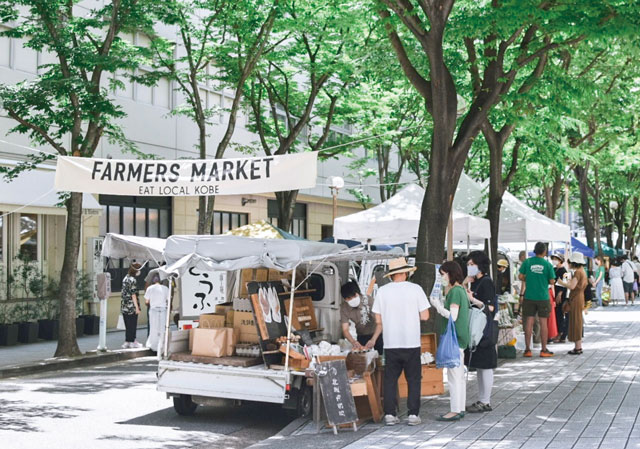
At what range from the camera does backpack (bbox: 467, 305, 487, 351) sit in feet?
33.8

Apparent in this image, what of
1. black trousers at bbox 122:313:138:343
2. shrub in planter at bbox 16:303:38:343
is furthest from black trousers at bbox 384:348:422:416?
shrub in planter at bbox 16:303:38:343

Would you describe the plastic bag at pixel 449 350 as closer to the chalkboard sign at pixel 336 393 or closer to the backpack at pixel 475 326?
the backpack at pixel 475 326

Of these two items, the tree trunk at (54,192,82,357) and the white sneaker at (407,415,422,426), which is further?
the tree trunk at (54,192,82,357)

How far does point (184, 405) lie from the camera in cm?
1130

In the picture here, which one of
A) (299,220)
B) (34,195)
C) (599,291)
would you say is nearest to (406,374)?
(34,195)

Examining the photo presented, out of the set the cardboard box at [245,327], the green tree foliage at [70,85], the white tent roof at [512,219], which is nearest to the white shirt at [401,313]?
the cardboard box at [245,327]

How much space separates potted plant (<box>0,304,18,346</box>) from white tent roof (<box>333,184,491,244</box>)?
8001 mm

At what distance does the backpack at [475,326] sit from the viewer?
33.8ft

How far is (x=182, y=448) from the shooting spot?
938 centimetres

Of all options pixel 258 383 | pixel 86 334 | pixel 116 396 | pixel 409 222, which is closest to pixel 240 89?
pixel 409 222

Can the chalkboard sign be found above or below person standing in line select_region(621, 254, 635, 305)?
below

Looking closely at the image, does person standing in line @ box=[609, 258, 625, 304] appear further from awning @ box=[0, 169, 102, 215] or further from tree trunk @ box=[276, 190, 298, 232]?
awning @ box=[0, 169, 102, 215]

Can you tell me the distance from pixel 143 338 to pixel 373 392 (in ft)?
43.4

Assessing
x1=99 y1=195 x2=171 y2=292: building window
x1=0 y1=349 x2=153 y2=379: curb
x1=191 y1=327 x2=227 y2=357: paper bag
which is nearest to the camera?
x1=191 y1=327 x2=227 y2=357: paper bag
